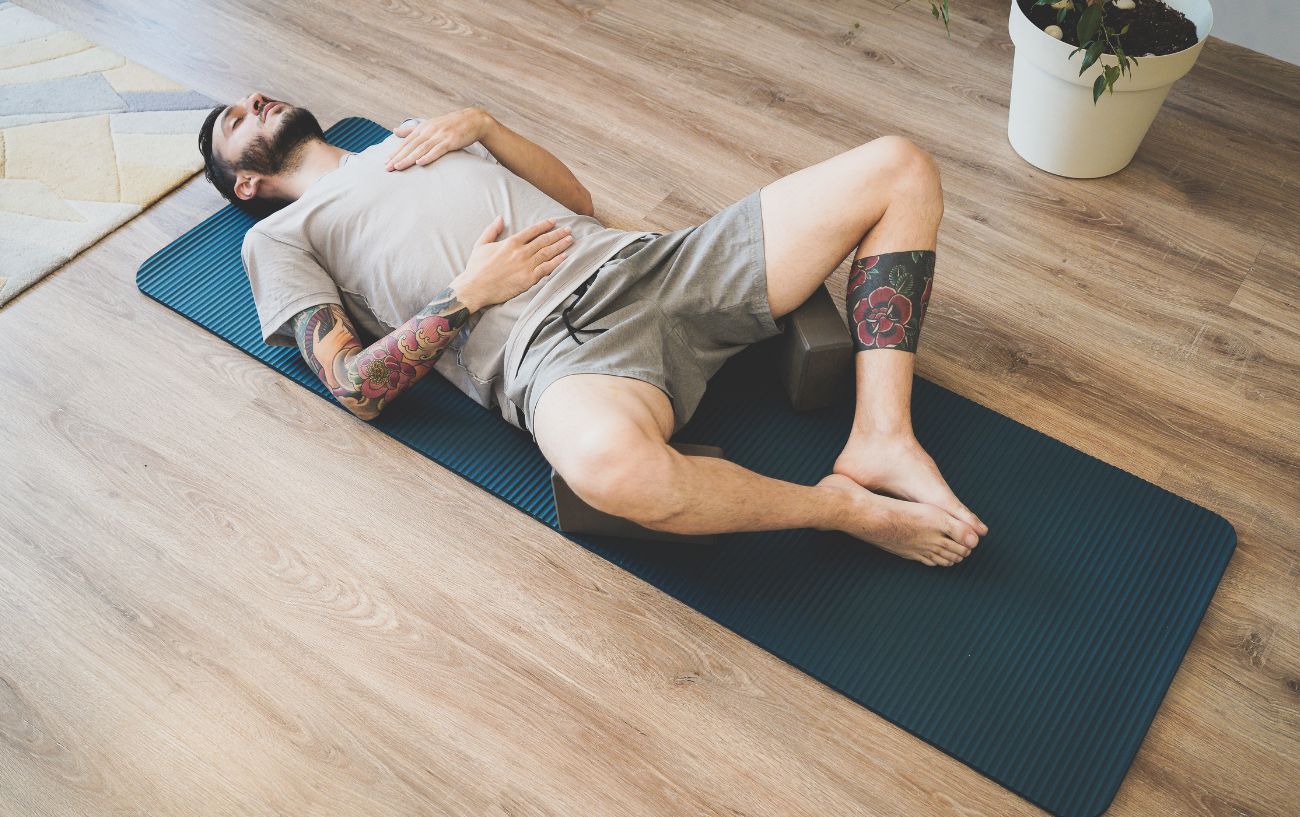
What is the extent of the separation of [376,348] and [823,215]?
0.81m

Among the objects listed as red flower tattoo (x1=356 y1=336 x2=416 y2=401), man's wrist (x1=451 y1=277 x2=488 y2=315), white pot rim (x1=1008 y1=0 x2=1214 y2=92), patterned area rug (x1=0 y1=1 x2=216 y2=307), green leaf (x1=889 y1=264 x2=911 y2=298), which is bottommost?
patterned area rug (x1=0 y1=1 x2=216 y2=307)

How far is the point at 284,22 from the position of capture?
8.96ft

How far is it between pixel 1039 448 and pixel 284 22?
2275 mm

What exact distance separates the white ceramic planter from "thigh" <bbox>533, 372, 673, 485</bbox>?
1.21 meters

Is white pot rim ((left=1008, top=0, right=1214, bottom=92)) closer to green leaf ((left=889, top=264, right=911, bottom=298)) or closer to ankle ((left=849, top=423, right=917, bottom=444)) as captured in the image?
green leaf ((left=889, top=264, right=911, bottom=298))

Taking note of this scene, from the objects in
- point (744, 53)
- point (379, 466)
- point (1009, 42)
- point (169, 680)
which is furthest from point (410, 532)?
point (1009, 42)

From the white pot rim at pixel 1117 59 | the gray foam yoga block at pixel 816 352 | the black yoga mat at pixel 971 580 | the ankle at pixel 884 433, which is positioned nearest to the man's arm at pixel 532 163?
the black yoga mat at pixel 971 580

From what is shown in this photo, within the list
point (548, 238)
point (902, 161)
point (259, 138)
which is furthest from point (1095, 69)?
point (259, 138)

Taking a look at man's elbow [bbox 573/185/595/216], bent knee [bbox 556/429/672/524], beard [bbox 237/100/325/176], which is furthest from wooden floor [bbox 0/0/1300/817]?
beard [bbox 237/100/325/176]

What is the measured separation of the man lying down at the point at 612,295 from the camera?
1609 millimetres

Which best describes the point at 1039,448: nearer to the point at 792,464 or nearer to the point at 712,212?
the point at 792,464

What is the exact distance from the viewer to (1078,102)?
7.06 feet

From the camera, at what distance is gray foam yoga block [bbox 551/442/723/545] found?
1.63 meters

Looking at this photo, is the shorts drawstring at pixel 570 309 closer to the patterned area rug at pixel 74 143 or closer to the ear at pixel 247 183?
the ear at pixel 247 183
